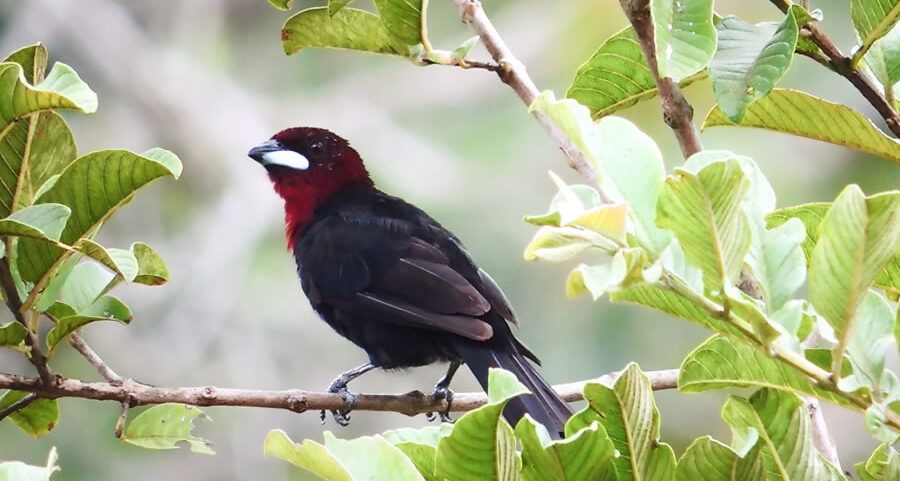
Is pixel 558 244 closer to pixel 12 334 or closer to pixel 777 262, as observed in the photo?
pixel 777 262

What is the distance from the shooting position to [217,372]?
308 inches

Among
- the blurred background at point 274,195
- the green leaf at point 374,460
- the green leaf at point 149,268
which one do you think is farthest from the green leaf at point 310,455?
the blurred background at point 274,195

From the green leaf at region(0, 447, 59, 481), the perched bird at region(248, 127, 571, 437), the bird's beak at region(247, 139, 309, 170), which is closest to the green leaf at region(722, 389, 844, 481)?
the green leaf at region(0, 447, 59, 481)

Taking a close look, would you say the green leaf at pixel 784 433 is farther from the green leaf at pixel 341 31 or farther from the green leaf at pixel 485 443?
the green leaf at pixel 341 31

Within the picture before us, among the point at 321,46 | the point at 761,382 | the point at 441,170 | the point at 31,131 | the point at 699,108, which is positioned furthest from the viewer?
the point at 441,170

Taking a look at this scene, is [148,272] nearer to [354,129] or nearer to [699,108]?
[699,108]

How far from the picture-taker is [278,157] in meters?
4.42

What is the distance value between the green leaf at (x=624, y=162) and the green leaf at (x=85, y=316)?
4.00 feet

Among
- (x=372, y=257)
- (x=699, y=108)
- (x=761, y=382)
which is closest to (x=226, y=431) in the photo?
(x=699, y=108)

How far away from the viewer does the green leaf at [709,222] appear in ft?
3.57

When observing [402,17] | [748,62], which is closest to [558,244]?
[748,62]

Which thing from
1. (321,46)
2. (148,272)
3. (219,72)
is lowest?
(148,272)

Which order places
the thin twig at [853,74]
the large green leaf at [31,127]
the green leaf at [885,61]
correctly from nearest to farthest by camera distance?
the thin twig at [853,74] → the green leaf at [885,61] → the large green leaf at [31,127]

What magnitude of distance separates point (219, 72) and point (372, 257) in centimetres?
630
